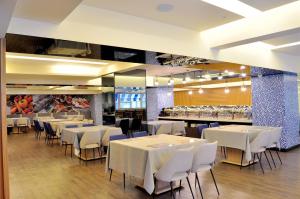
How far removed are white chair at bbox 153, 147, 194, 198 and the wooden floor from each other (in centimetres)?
55

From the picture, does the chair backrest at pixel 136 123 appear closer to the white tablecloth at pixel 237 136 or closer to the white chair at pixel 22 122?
the white tablecloth at pixel 237 136

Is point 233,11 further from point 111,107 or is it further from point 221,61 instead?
point 111,107

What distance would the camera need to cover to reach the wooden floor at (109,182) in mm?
3795

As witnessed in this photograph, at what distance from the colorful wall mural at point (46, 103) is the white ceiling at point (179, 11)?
12884 mm

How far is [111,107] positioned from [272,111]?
5.38 m

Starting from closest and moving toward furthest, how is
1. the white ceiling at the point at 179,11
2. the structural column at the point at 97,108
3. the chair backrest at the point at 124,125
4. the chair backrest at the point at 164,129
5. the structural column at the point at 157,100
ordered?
the white ceiling at the point at 179,11 < the chair backrest at the point at 124,125 < the chair backrest at the point at 164,129 < the structural column at the point at 157,100 < the structural column at the point at 97,108

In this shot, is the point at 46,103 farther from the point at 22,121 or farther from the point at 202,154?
the point at 202,154

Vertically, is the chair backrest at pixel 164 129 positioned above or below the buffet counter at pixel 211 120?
below

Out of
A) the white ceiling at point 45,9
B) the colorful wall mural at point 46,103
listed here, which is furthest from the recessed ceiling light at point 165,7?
the colorful wall mural at point 46,103

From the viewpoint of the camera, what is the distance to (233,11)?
11.6ft

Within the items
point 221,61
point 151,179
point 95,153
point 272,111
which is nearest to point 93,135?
point 95,153

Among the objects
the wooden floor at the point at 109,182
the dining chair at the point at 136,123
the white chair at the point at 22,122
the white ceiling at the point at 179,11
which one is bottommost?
the wooden floor at the point at 109,182

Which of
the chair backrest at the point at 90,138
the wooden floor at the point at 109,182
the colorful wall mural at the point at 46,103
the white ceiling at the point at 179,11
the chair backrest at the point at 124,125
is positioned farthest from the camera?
the colorful wall mural at the point at 46,103

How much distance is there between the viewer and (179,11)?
3.55 m
